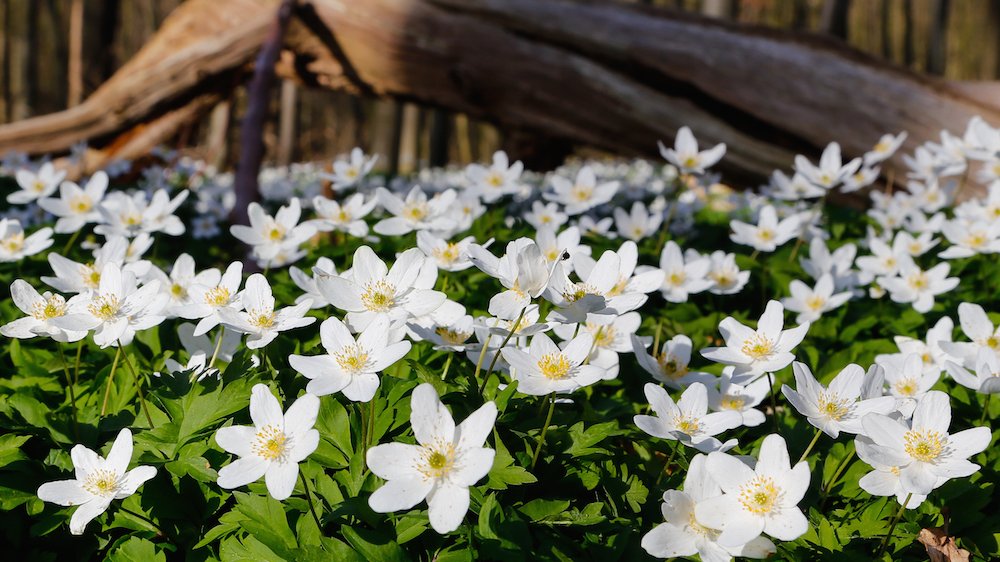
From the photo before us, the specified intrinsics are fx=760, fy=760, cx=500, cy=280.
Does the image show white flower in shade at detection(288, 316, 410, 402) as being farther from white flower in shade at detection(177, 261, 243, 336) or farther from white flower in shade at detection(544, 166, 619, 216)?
white flower in shade at detection(544, 166, 619, 216)

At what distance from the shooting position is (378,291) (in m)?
1.63

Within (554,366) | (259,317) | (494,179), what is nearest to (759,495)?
(554,366)

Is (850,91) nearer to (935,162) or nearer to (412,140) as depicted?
(935,162)

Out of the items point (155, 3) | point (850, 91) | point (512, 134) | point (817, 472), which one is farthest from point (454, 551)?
point (155, 3)

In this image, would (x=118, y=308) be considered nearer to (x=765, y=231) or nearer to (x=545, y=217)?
(x=545, y=217)

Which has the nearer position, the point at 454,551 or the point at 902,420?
the point at 454,551

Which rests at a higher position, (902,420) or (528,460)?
(902,420)

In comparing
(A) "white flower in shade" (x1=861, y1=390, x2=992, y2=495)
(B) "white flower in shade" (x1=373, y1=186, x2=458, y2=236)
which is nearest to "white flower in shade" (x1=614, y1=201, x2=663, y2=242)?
(B) "white flower in shade" (x1=373, y1=186, x2=458, y2=236)

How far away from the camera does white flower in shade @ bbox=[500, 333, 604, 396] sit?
150 centimetres

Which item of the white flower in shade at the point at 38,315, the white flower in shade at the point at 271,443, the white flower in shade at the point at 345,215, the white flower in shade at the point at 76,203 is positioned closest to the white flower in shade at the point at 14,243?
the white flower in shade at the point at 76,203

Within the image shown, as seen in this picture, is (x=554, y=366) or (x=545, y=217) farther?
(x=545, y=217)

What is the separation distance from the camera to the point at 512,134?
5852mm

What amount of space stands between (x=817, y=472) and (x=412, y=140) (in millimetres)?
14458

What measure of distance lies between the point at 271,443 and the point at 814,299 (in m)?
1.82
